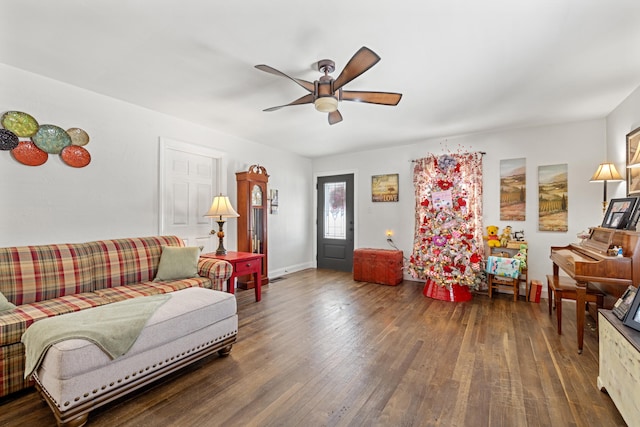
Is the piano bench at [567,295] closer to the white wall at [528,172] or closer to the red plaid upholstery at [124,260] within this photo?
the white wall at [528,172]

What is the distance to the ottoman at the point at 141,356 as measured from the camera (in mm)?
1611

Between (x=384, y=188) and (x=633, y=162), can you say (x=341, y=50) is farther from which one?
(x=384, y=188)

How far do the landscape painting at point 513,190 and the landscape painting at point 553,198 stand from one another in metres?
0.19

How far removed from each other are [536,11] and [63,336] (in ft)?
11.5

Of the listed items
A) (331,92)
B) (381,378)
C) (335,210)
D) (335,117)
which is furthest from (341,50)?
(335,210)

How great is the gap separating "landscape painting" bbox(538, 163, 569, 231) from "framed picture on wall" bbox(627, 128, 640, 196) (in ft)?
3.00

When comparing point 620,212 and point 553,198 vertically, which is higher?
point 553,198

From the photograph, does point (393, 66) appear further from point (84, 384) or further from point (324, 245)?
point (324, 245)

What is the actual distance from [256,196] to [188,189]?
3.58 ft

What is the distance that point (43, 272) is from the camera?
2572mm

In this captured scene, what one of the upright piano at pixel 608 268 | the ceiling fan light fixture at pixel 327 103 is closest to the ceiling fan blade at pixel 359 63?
the ceiling fan light fixture at pixel 327 103

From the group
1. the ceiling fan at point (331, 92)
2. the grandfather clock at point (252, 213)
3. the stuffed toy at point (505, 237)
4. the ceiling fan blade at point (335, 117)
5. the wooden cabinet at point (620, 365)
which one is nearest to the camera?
the wooden cabinet at point (620, 365)

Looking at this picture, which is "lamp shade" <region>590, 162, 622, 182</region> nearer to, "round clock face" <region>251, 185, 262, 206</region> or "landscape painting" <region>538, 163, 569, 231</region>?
"landscape painting" <region>538, 163, 569, 231</region>

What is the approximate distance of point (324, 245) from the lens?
6.46m
